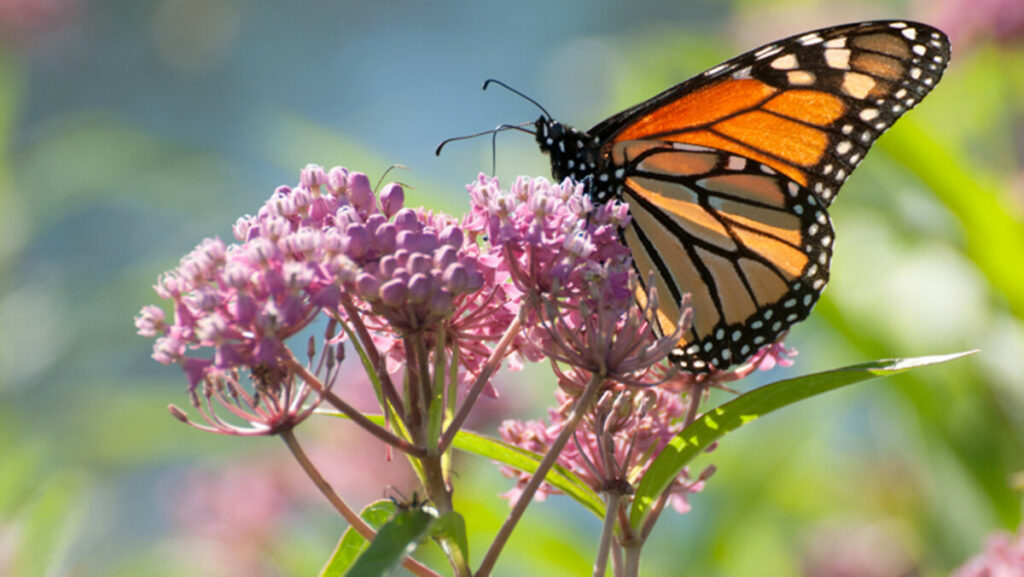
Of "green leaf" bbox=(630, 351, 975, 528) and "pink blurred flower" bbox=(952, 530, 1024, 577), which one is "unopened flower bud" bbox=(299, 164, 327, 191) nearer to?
"green leaf" bbox=(630, 351, 975, 528)

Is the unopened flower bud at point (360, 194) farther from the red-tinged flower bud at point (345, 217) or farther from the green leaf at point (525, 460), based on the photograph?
the green leaf at point (525, 460)

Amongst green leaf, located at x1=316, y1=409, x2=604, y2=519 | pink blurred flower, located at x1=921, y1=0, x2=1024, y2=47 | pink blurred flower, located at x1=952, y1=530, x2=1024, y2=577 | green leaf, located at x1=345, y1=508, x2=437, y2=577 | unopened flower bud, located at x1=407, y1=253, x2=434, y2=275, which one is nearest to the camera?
green leaf, located at x1=345, y1=508, x2=437, y2=577

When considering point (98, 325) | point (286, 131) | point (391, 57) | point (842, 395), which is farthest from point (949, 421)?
point (391, 57)

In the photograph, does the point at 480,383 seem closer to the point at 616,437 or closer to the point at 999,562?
the point at 616,437

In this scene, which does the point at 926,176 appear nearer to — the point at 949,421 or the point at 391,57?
the point at 949,421

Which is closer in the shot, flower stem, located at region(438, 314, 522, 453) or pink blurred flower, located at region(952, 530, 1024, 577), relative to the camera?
flower stem, located at region(438, 314, 522, 453)

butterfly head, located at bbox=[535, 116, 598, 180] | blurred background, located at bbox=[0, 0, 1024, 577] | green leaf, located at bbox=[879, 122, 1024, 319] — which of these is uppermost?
green leaf, located at bbox=[879, 122, 1024, 319]

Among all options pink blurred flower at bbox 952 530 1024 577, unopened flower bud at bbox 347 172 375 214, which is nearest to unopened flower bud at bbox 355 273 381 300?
unopened flower bud at bbox 347 172 375 214

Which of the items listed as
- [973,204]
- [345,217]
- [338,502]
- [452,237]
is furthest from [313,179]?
[973,204]
